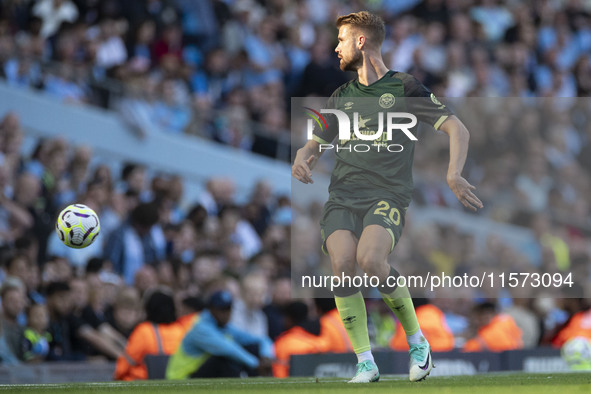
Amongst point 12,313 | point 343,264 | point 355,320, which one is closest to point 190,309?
point 12,313

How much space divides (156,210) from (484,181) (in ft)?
18.9

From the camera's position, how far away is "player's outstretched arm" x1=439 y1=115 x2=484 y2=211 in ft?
22.2

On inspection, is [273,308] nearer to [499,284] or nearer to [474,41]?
[499,284]

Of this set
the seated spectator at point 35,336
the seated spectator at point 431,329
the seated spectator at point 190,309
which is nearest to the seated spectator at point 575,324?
the seated spectator at point 431,329

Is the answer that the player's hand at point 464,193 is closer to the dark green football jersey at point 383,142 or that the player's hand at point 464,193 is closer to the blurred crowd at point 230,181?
the dark green football jersey at point 383,142

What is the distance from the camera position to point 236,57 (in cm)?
1570

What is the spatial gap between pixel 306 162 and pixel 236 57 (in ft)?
28.4

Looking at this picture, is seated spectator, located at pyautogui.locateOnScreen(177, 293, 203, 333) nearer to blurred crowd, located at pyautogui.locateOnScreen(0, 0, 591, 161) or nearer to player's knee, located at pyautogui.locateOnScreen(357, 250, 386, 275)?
player's knee, located at pyautogui.locateOnScreen(357, 250, 386, 275)

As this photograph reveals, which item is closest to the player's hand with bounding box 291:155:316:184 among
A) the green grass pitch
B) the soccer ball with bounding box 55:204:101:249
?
the green grass pitch

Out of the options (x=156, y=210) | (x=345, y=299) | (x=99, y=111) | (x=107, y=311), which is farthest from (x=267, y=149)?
(x=345, y=299)

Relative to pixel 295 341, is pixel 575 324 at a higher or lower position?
higher

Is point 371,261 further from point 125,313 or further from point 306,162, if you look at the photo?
point 125,313

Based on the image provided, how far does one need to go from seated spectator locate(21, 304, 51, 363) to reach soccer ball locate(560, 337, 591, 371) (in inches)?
208

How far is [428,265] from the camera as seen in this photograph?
12.9 meters
